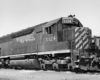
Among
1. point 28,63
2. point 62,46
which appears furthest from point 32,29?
point 62,46

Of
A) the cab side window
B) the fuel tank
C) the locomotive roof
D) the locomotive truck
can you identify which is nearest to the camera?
the locomotive truck

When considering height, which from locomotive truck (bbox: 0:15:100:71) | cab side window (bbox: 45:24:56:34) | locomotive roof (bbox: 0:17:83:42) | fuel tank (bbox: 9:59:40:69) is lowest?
fuel tank (bbox: 9:59:40:69)

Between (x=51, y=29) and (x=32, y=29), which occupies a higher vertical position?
(x=32, y=29)

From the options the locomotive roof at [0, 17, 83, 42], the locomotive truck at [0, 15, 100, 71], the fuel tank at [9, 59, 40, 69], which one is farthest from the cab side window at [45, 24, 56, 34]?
the fuel tank at [9, 59, 40, 69]

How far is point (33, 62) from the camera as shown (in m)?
14.1

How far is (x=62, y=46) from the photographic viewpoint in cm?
1195

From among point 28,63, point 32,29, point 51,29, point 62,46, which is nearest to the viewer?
point 62,46

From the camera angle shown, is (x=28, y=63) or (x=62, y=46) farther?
(x=28, y=63)

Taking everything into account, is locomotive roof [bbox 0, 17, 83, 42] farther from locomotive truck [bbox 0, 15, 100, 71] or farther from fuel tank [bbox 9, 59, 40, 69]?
fuel tank [bbox 9, 59, 40, 69]

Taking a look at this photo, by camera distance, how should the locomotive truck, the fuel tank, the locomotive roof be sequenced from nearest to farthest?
the locomotive truck → the locomotive roof → the fuel tank

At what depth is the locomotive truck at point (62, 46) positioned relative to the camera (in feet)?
36.6

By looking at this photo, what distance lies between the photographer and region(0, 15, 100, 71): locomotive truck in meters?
11.1

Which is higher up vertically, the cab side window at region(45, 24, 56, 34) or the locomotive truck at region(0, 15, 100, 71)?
the cab side window at region(45, 24, 56, 34)

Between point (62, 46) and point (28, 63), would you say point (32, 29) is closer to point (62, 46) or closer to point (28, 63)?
point (28, 63)
